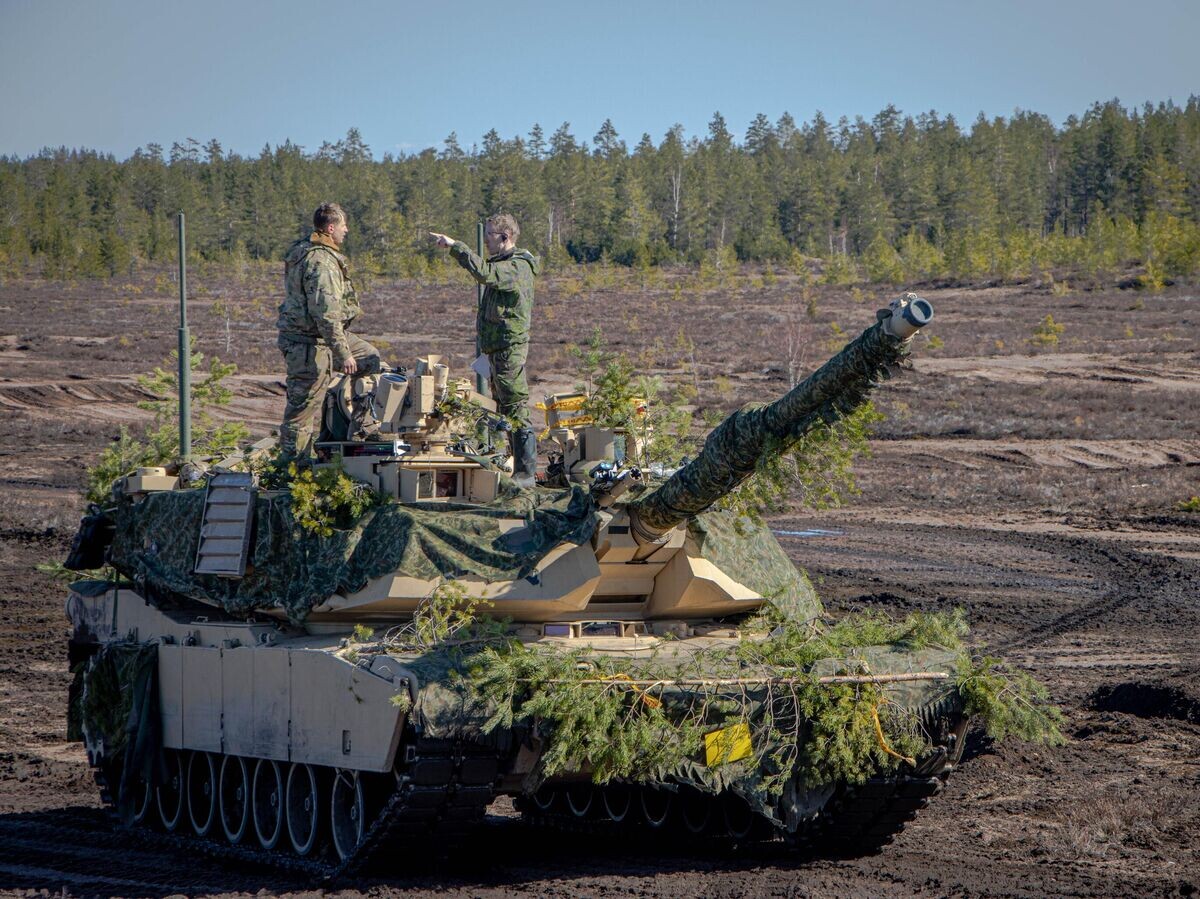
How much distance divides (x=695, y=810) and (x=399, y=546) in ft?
11.2

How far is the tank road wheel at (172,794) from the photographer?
13430mm

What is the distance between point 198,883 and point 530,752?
8.56 feet

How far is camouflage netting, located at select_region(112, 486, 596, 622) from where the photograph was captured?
11219 mm

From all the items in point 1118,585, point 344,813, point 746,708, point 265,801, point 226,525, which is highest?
point 226,525

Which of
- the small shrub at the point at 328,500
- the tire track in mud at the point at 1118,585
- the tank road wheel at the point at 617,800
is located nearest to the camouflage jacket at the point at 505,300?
the small shrub at the point at 328,500

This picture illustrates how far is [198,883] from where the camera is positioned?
37.2 feet

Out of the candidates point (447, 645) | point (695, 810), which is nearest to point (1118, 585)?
point (695, 810)

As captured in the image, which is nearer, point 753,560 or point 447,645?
point 447,645

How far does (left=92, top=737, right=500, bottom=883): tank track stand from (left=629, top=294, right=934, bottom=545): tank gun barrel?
1933mm

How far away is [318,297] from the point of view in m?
12.6

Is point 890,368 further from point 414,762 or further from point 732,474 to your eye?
point 414,762

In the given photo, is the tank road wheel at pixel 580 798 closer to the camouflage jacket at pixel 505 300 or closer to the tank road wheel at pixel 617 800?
the tank road wheel at pixel 617 800

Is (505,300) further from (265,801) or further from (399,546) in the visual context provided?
(265,801)

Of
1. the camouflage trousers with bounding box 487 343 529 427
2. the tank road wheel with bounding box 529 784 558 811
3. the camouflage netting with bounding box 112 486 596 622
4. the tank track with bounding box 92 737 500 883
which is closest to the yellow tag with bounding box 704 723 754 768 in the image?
the tank track with bounding box 92 737 500 883
